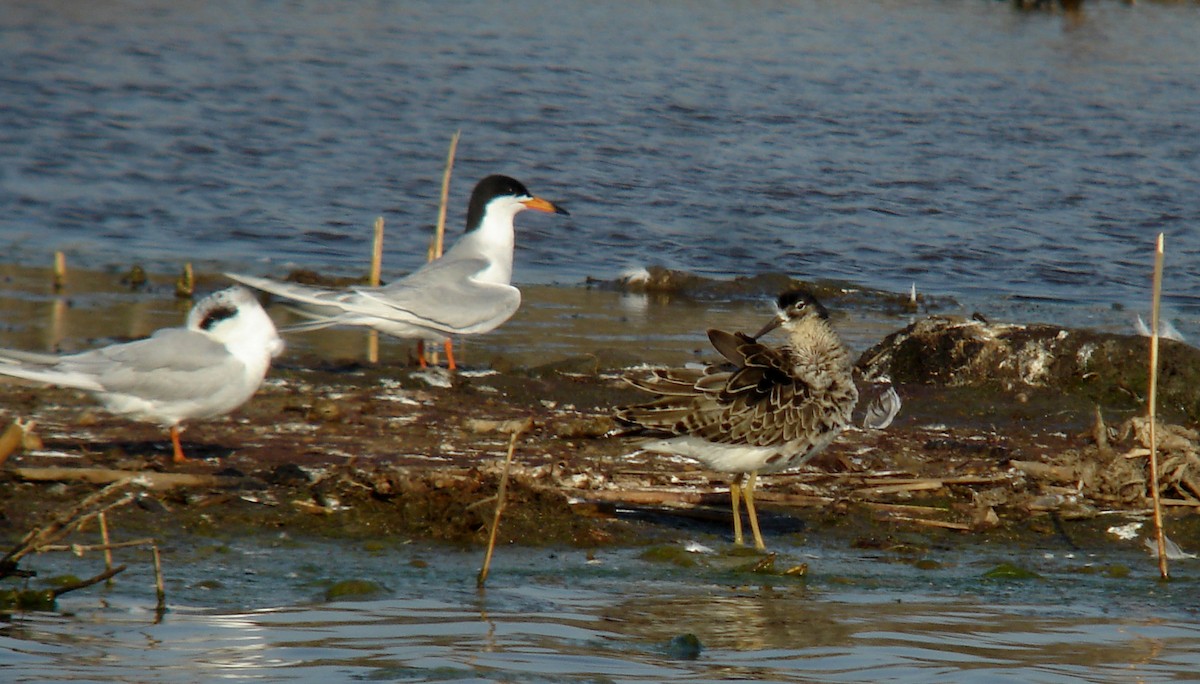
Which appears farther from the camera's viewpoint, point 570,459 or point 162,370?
point 570,459

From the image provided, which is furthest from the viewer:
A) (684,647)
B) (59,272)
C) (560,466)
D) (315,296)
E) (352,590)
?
(59,272)

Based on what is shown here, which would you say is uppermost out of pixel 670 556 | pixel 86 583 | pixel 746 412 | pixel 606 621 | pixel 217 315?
pixel 217 315

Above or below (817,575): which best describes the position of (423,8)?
above

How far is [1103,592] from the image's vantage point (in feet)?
17.6

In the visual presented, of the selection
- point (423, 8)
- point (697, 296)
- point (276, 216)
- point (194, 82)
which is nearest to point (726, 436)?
point (697, 296)

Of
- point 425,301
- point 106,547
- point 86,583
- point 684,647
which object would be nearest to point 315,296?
point 425,301

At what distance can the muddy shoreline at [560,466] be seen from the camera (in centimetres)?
567

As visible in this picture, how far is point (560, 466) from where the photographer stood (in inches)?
247

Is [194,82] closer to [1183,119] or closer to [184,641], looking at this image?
[1183,119]

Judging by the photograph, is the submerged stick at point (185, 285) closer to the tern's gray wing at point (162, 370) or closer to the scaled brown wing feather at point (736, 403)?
the tern's gray wing at point (162, 370)

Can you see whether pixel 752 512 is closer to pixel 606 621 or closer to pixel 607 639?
pixel 606 621

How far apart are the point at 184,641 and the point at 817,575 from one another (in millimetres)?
2301

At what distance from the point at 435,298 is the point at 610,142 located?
865 cm

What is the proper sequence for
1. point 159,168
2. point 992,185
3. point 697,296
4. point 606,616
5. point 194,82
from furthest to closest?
1. point 194,82
2. point 992,185
3. point 159,168
4. point 697,296
5. point 606,616
